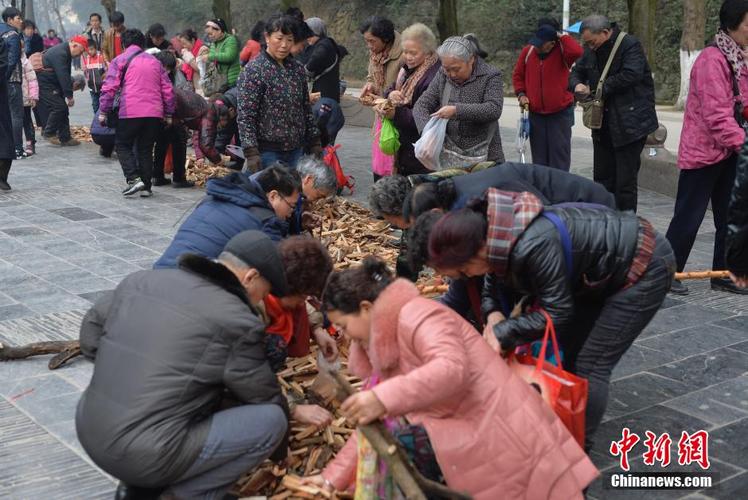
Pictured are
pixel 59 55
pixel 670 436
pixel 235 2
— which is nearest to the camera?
pixel 670 436

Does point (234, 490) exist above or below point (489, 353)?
below

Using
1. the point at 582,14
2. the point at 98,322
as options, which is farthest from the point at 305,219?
the point at 582,14

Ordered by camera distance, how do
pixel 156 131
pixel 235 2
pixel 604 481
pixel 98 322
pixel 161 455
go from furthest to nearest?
→ pixel 235 2 < pixel 156 131 < pixel 604 481 < pixel 98 322 < pixel 161 455

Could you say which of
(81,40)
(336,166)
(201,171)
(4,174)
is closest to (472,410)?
(336,166)

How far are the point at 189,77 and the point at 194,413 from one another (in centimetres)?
1327

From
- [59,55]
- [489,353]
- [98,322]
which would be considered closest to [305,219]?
[98,322]

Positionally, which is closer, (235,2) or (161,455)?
(161,455)

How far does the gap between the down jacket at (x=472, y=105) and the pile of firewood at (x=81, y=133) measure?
10370 millimetres

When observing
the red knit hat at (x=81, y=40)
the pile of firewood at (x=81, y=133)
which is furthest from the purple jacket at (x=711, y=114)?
the pile of firewood at (x=81, y=133)

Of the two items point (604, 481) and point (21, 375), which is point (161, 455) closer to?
point (604, 481)

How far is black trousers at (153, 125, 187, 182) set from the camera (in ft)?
36.7

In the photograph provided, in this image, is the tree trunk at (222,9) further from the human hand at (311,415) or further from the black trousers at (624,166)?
the human hand at (311,415)

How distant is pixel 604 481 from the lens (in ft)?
13.1

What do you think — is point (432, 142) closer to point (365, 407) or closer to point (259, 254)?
point (259, 254)
